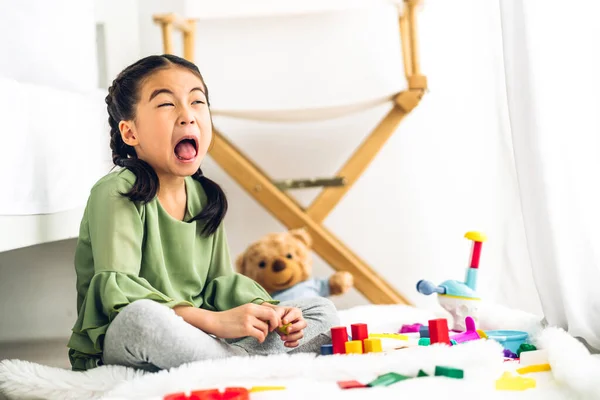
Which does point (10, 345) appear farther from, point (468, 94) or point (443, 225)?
point (468, 94)

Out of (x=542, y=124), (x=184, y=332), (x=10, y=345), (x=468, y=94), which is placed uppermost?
(x=468, y=94)

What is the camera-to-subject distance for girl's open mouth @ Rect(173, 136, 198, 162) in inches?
42.3

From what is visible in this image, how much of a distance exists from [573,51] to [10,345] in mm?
1249

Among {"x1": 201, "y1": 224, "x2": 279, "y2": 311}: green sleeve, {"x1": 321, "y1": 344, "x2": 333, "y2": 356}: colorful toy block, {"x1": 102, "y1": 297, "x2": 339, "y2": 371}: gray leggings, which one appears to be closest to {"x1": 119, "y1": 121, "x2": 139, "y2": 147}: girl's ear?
{"x1": 201, "y1": 224, "x2": 279, "y2": 311}: green sleeve

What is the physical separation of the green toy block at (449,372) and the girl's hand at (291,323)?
222 millimetres

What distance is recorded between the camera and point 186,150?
1077mm

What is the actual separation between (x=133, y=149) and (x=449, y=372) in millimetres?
580

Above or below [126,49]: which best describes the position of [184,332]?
below

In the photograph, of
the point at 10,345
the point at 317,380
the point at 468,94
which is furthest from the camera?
the point at 468,94

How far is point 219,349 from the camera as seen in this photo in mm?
954

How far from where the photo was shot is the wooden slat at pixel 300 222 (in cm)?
170

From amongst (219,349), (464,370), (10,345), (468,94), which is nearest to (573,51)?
(464,370)

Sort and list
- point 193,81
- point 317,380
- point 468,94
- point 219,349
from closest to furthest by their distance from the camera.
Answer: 1. point 317,380
2. point 219,349
3. point 193,81
4. point 468,94

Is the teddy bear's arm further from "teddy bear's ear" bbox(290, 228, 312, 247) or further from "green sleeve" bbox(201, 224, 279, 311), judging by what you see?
"green sleeve" bbox(201, 224, 279, 311)
